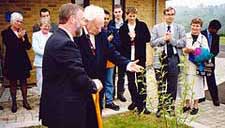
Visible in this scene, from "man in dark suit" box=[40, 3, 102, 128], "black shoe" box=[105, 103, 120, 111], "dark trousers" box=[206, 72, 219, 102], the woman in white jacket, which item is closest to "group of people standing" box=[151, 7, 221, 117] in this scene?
"dark trousers" box=[206, 72, 219, 102]

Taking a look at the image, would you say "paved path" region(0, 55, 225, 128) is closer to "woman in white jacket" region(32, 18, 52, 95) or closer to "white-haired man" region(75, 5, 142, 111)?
"woman in white jacket" region(32, 18, 52, 95)

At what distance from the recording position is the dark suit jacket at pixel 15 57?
778cm

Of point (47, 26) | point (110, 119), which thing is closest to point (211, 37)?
point (110, 119)

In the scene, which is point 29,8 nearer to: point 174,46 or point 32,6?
point 32,6

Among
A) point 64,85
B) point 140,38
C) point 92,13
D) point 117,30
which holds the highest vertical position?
point 92,13

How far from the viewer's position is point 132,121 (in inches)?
282

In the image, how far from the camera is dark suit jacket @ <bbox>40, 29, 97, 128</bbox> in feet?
→ 12.3

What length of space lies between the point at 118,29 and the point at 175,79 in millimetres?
1505

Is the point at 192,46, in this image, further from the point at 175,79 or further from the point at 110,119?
the point at 110,119

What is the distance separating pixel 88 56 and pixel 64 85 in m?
0.70

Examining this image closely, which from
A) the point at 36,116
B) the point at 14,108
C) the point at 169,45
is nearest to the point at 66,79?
the point at 169,45

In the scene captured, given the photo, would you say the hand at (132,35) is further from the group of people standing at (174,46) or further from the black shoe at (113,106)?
the black shoe at (113,106)

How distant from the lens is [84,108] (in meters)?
4.00

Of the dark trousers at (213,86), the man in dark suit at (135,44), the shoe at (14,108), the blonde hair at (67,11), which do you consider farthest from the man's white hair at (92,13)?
the dark trousers at (213,86)
